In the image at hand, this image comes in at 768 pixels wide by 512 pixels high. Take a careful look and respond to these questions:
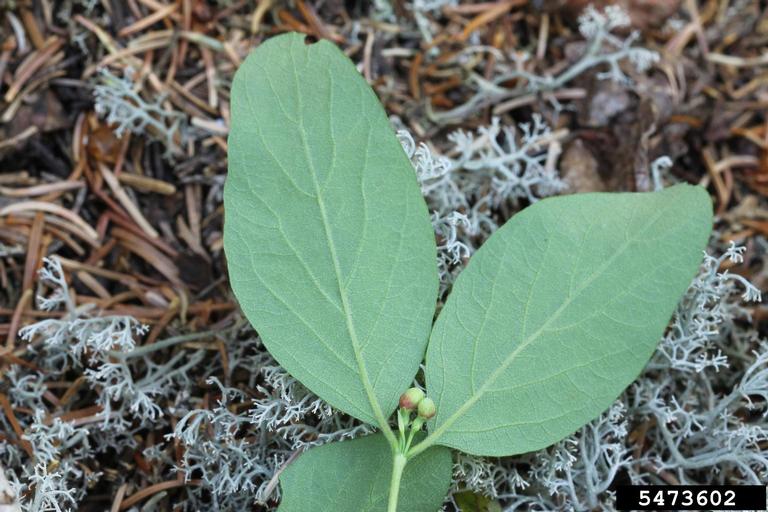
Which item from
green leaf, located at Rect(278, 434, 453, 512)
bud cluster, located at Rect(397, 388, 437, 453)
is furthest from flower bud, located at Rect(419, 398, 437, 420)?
green leaf, located at Rect(278, 434, 453, 512)

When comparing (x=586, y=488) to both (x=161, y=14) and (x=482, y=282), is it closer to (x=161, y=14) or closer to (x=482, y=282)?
(x=482, y=282)

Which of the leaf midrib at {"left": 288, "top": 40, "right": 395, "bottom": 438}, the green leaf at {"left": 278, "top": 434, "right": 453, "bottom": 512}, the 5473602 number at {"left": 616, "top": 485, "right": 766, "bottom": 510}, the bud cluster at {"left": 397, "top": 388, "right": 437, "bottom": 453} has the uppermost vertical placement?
the leaf midrib at {"left": 288, "top": 40, "right": 395, "bottom": 438}

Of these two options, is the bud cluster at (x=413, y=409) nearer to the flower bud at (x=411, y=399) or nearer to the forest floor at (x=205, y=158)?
the flower bud at (x=411, y=399)

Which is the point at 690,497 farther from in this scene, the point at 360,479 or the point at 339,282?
the point at 339,282

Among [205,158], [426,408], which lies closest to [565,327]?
[426,408]

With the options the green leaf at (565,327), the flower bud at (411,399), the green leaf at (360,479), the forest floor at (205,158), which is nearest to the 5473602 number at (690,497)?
the forest floor at (205,158)

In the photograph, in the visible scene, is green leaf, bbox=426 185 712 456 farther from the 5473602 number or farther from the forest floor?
the 5473602 number
